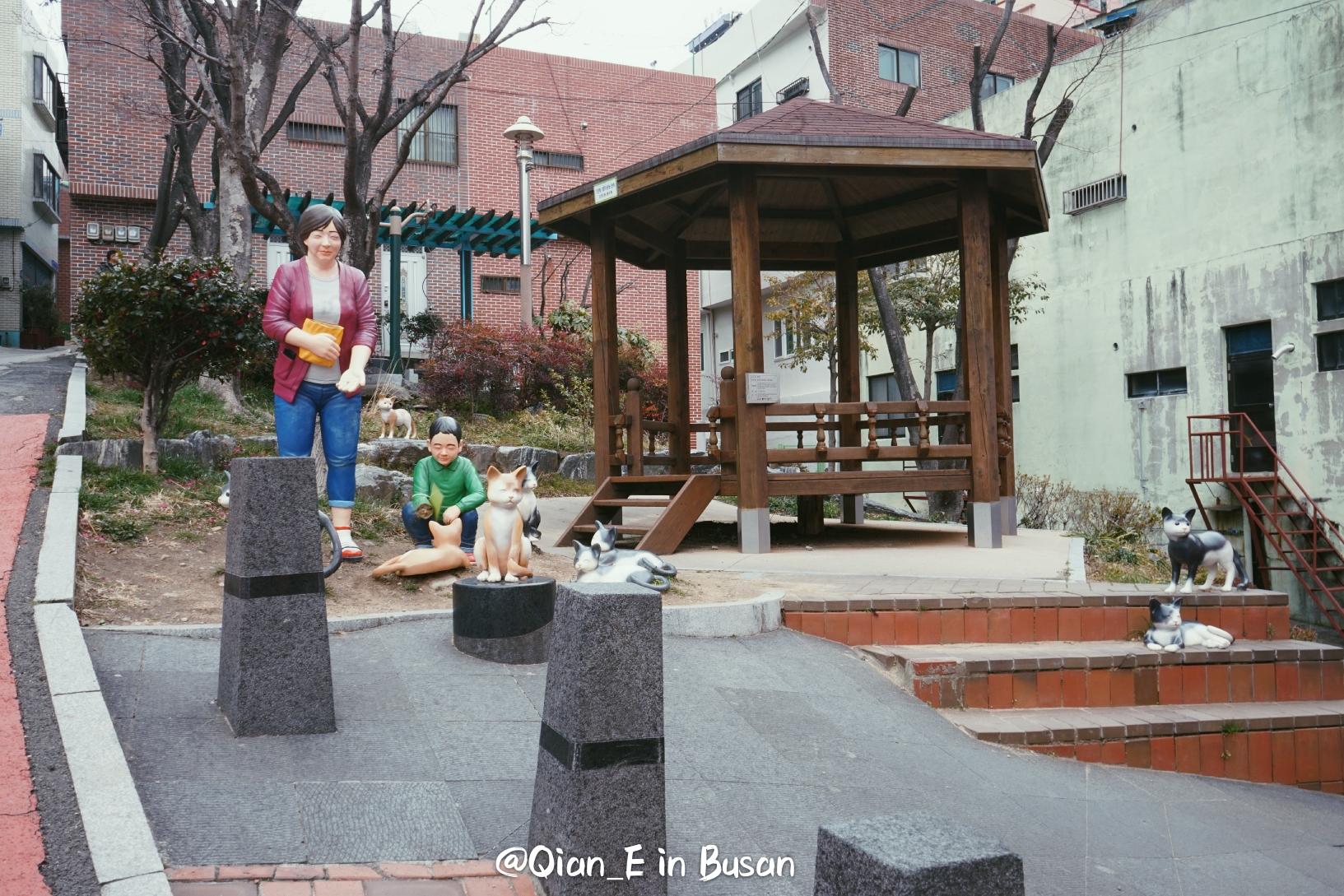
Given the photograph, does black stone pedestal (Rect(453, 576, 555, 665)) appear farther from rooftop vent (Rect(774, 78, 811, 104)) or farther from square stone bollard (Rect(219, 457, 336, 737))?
rooftop vent (Rect(774, 78, 811, 104))

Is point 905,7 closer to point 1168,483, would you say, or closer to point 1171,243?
point 1171,243

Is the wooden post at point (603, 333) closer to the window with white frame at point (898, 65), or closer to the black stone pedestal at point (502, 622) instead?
the black stone pedestal at point (502, 622)

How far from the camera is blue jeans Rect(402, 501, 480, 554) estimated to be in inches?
273

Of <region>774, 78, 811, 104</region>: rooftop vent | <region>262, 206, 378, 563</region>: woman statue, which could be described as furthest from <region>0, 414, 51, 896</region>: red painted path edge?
<region>774, 78, 811, 104</region>: rooftop vent

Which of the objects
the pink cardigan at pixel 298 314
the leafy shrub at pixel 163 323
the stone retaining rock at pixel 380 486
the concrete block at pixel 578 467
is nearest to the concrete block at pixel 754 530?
the stone retaining rock at pixel 380 486

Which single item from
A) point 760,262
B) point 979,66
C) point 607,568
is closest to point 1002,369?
point 760,262

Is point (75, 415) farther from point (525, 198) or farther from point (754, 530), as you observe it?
point (525, 198)

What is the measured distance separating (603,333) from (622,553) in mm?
4466

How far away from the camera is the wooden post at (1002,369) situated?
1080 centimetres

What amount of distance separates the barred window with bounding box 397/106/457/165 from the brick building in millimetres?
39

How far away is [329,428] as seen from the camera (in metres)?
7.07

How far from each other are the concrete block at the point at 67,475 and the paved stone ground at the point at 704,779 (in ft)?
9.94

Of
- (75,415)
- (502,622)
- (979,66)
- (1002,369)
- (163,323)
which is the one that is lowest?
(502,622)

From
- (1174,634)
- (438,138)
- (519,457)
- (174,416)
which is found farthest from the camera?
(438,138)
